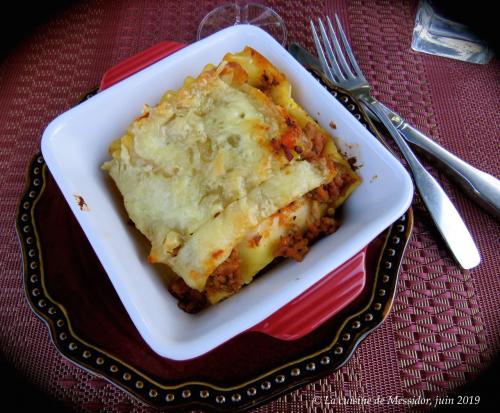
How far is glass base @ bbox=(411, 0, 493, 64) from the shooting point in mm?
2297

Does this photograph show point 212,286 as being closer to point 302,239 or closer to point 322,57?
point 302,239

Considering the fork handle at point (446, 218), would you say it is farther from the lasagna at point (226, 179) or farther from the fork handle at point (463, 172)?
the lasagna at point (226, 179)

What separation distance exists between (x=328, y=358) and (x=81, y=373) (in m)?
0.87

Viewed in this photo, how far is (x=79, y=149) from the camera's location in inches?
60.2

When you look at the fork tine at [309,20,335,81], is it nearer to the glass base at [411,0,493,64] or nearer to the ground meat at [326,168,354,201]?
the glass base at [411,0,493,64]

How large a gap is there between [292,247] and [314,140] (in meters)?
0.34

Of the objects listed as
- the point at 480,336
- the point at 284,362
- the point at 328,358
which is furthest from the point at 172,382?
the point at 480,336

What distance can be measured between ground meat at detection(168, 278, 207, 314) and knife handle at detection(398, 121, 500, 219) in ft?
3.77

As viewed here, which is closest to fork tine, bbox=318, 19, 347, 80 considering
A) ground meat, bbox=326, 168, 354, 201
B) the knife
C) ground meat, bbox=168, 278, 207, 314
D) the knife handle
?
the knife

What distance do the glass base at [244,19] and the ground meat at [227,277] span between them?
134 cm

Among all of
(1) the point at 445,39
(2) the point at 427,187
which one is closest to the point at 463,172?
(2) the point at 427,187

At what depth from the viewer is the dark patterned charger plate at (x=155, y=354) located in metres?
1.44

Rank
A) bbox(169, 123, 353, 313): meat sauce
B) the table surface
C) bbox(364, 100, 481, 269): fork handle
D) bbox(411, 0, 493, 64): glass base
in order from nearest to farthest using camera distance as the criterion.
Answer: bbox(169, 123, 353, 313): meat sauce < the table surface < bbox(364, 100, 481, 269): fork handle < bbox(411, 0, 493, 64): glass base

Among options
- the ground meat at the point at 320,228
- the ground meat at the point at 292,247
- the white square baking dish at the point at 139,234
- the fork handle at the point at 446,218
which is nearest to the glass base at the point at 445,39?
the fork handle at the point at 446,218
